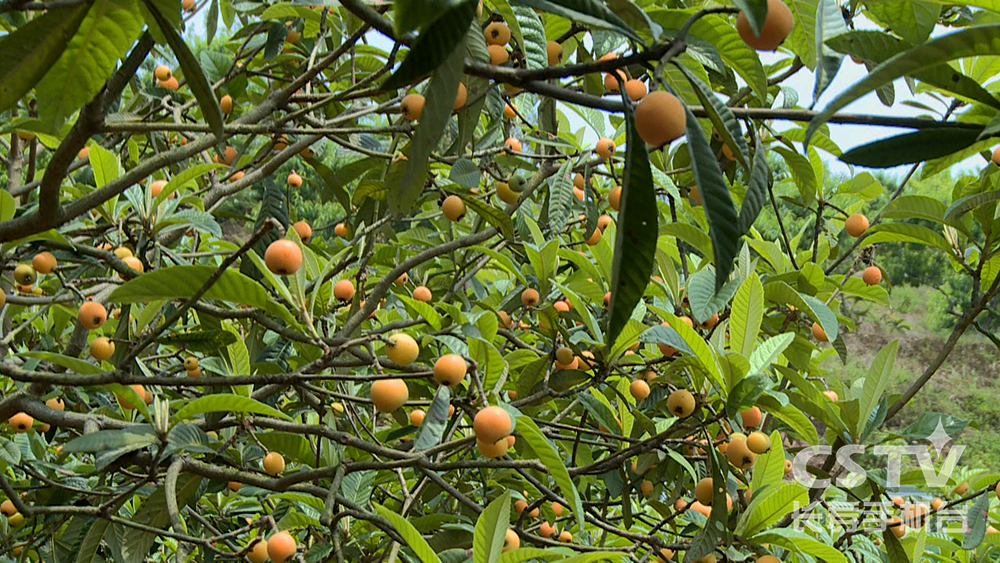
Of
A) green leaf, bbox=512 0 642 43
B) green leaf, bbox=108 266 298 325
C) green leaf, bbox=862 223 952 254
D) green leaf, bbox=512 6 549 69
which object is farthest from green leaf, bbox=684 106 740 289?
green leaf, bbox=862 223 952 254

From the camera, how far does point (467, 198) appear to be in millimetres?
1674

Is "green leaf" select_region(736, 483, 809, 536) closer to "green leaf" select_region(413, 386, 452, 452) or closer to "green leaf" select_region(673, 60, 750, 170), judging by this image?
"green leaf" select_region(413, 386, 452, 452)

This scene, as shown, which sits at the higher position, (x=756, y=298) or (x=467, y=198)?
(x=467, y=198)

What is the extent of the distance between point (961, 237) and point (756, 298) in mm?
902

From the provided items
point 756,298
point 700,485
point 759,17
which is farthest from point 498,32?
point 700,485

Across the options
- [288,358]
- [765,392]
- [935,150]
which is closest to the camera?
[935,150]

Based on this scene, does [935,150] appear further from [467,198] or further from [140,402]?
[140,402]

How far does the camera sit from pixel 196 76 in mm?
784

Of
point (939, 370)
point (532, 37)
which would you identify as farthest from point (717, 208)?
point (939, 370)

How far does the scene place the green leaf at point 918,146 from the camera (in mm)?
674

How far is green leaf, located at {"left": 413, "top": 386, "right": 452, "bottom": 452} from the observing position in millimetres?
1204

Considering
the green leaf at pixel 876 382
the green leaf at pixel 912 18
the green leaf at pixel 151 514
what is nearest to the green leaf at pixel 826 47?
the green leaf at pixel 912 18

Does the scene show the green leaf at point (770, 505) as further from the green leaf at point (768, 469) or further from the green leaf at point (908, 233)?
the green leaf at point (908, 233)

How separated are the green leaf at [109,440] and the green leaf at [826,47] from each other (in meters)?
1.20
